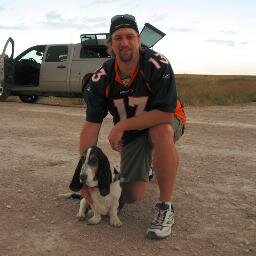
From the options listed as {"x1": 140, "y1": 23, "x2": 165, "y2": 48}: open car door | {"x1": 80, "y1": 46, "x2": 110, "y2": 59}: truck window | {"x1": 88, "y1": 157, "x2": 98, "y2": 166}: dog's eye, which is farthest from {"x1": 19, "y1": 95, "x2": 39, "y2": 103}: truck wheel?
{"x1": 88, "y1": 157, "x2": 98, "y2": 166}: dog's eye

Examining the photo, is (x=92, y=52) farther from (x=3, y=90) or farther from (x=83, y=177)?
(x=83, y=177)

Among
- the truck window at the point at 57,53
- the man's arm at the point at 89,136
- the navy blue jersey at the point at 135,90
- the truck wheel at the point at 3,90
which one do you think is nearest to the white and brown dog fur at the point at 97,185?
the man's arm at the point at 89,136

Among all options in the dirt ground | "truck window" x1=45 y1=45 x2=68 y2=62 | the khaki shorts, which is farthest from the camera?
"truck window" x1=45 y1=45 x2=68 y2=62

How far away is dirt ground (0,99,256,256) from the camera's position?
3.62m

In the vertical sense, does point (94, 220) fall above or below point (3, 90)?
below

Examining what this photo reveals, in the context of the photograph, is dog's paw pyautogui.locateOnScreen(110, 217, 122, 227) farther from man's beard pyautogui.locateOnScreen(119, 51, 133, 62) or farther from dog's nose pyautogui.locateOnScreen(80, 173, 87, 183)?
man's beard pyautogui.locateOnScreen(119, 51, 133, 62)

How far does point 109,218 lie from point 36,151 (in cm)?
285

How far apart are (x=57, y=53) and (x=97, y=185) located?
393 inches

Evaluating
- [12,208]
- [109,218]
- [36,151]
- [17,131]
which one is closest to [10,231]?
[12,208]

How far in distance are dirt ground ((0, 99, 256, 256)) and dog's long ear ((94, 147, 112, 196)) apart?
0.33 m

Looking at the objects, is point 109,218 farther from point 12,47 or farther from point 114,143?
point 12,47

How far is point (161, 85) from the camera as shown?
3811mm

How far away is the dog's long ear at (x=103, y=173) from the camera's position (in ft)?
12.2

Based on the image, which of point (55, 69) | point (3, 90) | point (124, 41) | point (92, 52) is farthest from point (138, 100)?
point (3, 90)
